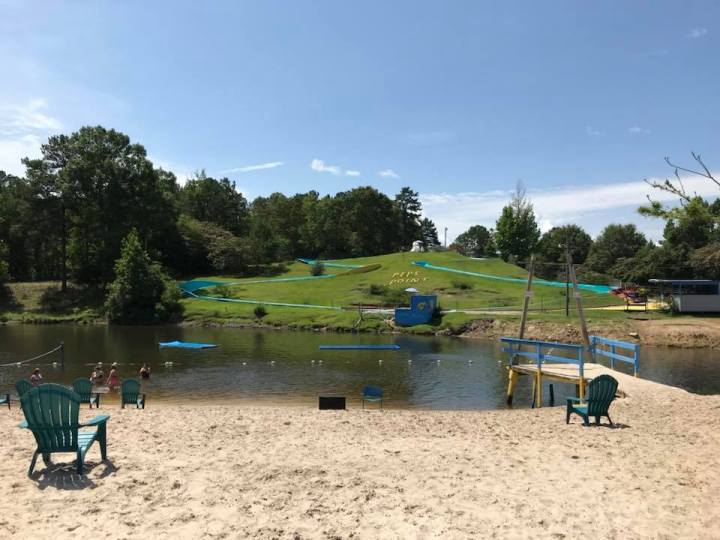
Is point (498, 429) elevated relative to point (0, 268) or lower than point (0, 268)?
lower

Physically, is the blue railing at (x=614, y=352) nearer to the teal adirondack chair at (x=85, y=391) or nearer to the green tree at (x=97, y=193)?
the teal adirondack chair at (x=85, y=391)

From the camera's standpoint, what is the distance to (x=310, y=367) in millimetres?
34562

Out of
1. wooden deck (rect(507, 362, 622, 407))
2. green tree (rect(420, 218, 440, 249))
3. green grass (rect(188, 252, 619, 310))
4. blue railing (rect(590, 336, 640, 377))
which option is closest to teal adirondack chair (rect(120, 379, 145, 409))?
wooden deck (rect(507, 362, 622, 407))

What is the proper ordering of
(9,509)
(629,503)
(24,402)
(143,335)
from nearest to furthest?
(9,509) → (629,503) → (24,402) → (143,335)

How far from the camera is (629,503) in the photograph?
9.02 meters

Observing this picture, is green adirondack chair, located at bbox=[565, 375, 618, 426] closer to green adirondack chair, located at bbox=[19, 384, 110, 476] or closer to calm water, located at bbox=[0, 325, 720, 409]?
calm water, located at bbox=[0, 325, 720, 409]

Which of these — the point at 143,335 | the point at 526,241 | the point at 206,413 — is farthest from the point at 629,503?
the point at 526,241

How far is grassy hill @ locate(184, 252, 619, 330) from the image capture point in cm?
5879

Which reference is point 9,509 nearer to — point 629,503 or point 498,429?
point 629,503

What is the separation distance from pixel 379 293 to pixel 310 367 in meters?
33.7

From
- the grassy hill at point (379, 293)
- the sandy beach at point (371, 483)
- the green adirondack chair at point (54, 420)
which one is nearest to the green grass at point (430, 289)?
the grassy hill at point (379, 293)

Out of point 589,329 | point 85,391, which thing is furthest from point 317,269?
point 85,391

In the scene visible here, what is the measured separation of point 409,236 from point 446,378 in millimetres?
99438

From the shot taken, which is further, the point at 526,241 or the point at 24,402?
the point at 526,241
